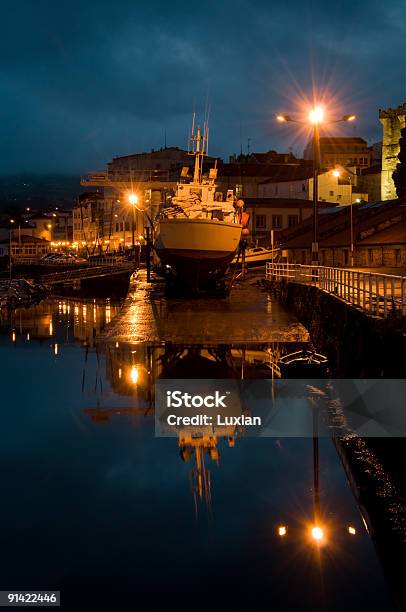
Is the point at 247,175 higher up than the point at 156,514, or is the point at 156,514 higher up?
the point at 247,175

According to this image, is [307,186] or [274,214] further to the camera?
[307,186]

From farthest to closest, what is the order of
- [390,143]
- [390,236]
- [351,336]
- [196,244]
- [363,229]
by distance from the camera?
[390,143] → [363,229] → [390,236] → [196,244] → [351,336]

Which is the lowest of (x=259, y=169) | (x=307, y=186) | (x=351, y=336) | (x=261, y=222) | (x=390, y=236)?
(x=351, y=336)

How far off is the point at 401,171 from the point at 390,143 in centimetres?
1067

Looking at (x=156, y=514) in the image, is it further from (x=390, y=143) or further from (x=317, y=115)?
(x=390, y=143)

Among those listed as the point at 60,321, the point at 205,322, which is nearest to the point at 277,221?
the point at 60,321

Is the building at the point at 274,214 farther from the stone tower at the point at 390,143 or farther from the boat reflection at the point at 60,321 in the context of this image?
the boat reflection at the point at 60,321

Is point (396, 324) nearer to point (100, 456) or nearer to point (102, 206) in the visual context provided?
point (100, 456)

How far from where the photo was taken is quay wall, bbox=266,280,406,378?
13.9 meters

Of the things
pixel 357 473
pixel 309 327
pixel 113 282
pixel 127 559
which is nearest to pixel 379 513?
pixel 357 473

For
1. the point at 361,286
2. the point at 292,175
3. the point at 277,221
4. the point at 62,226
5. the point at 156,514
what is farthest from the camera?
the point at 62,226

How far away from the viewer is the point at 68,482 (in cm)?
1102

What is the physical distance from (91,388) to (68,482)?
21.9 feet

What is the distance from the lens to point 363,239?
5181cm
